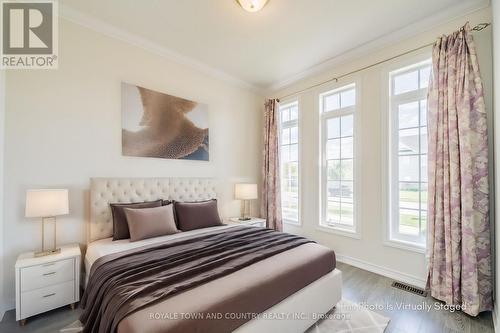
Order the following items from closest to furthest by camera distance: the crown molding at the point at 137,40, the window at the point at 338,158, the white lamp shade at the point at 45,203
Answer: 1. the white lamp shade at the point at 45,203
2. the crown molding at the point at 137,40
3. the window at the point at 338,158

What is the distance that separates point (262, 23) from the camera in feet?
8.48

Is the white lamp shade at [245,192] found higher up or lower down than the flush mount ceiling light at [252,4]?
lower down

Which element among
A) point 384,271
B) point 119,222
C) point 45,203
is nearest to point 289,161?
point 384,271

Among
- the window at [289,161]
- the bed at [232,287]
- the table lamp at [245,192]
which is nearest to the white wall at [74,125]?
the bed at [232,287]

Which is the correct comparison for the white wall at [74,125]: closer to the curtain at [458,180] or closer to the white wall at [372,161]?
the white wall at [372,161]

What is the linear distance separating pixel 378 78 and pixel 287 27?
1.41 meters

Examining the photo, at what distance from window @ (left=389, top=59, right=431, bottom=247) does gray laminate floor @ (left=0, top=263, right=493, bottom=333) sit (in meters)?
0.69

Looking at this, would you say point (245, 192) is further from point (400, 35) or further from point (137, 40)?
point (400, 35)

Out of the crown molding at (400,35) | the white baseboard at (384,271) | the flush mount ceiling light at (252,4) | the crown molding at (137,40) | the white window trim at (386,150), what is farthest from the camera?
the white window trim at (386,150)

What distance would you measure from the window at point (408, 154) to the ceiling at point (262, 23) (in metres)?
0.67

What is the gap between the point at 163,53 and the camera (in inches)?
123

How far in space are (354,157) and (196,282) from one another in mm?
2734

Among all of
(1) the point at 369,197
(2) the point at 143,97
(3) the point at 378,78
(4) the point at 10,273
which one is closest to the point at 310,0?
(3) the point at 378,78

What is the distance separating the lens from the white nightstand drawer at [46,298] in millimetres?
1865
